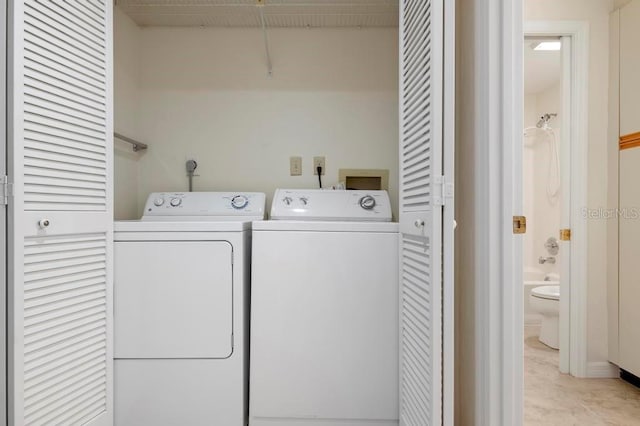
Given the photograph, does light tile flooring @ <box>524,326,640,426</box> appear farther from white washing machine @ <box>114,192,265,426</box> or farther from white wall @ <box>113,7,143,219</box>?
white wall @ <box>113,7,143,219</box>

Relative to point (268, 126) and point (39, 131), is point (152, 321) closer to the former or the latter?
point (39, 131)

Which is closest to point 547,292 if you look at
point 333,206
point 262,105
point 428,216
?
point 333,206

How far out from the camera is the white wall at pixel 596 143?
231 cm

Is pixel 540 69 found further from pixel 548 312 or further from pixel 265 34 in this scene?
pixel 265 34

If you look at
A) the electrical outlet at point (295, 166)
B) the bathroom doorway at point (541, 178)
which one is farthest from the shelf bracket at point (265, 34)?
the bathroom doorway at point (541, 178)

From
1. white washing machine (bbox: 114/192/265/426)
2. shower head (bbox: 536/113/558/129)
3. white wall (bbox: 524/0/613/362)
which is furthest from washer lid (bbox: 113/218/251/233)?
shower head (bbox: 536/113/558/129)

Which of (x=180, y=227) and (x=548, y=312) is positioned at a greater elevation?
(x=180, y=227)

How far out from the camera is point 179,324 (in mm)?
1646

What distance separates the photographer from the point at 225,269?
1.64m

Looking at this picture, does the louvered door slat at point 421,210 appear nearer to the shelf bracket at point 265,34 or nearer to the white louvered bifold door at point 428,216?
the white louvered bifold door at point 428,216

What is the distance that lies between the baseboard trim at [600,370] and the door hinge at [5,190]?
117 inches

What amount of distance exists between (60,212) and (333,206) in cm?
122

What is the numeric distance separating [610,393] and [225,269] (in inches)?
86.8

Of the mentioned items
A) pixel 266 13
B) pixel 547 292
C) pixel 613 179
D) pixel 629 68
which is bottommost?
pixel 547 292
